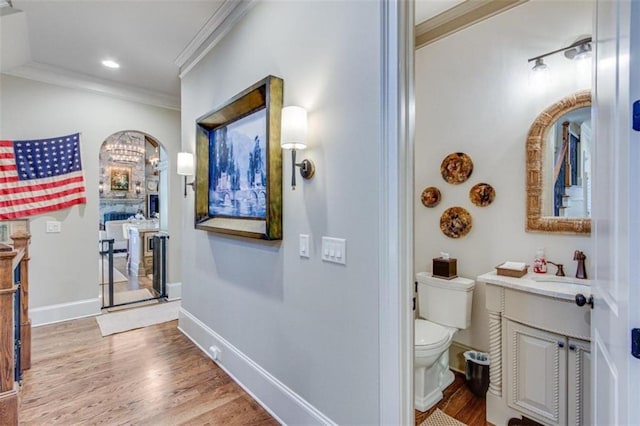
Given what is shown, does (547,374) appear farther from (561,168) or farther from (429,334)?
(561,168)

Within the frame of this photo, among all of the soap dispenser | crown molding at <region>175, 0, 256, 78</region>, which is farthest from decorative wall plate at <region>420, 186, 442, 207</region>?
crown molding at <region>175, 0, 256, 78</region>

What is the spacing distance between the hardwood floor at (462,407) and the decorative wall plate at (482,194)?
1357 millimetres

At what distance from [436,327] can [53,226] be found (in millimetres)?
4117

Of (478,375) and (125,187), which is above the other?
(125,187)

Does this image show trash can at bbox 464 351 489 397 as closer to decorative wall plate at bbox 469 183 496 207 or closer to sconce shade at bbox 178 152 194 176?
decorative wall plate at bbox 469 183 496 207

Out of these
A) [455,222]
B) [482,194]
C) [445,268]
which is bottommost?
[445,268]

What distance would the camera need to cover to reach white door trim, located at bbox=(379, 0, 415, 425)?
127 cm

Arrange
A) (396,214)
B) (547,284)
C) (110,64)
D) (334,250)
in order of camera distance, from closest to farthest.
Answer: (396,214), (334,250), (547,284), (110,64)

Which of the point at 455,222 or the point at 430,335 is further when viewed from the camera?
the point at 455,222

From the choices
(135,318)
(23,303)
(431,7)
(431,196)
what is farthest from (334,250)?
(135,318)

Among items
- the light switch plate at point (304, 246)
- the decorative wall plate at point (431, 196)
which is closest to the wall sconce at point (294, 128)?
the light switch plate at point (304, 246)

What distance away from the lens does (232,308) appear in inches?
93.6

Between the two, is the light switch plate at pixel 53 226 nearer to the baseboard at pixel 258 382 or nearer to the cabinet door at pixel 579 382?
the baseboard at pixel 258 382

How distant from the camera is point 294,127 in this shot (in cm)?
159
